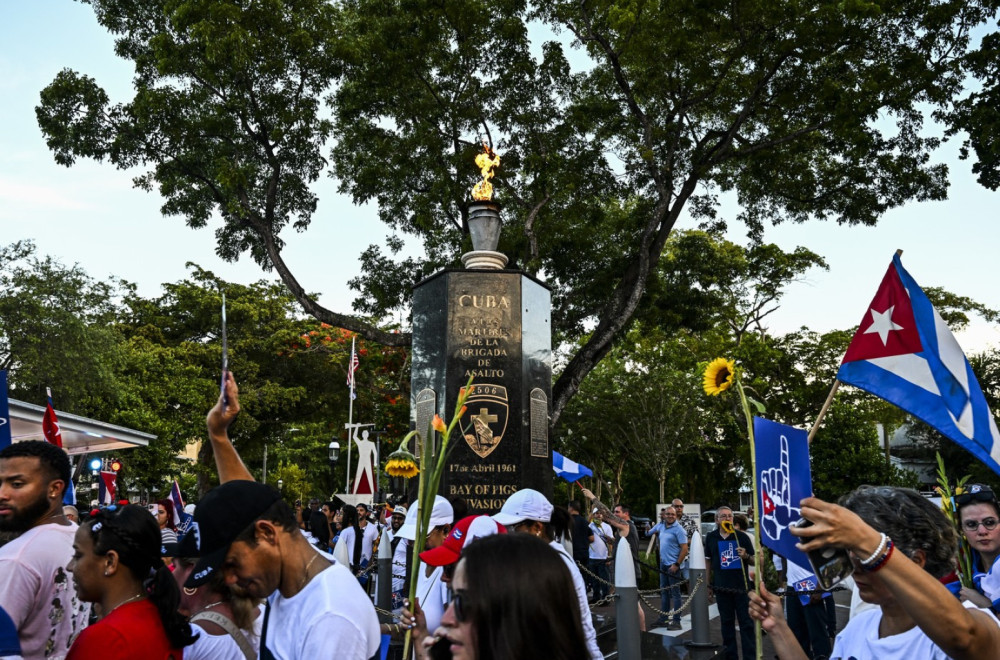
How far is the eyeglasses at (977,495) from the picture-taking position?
14.0 ft

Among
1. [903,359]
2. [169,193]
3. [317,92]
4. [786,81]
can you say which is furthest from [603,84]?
[903,359]

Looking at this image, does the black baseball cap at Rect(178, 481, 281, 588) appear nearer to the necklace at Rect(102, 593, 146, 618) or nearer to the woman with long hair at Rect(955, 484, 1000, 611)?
the necklace at Rect(102, 593, 146, 618)

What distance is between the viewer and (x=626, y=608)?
7.66m

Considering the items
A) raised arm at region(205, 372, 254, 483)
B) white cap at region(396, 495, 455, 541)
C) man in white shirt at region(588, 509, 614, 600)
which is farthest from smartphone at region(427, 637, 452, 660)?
man in white shirt at region(588, 509, 614, 600)

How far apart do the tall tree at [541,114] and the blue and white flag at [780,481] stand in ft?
39.1

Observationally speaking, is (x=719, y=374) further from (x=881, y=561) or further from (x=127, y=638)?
(x=127, y=638)

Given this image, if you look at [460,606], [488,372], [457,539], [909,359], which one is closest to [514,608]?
[460,606]

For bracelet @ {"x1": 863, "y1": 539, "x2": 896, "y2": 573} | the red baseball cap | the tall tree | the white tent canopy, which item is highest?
the tall tree

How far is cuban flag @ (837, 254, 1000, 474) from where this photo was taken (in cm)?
388

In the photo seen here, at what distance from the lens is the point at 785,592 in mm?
8219

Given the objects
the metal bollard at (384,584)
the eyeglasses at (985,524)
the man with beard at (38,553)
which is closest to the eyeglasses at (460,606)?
the man with beard at (38,553)

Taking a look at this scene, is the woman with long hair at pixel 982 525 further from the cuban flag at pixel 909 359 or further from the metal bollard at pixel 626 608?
the metal bollard at pixel 626 608

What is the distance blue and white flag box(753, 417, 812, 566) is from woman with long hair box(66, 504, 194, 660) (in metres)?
2.08

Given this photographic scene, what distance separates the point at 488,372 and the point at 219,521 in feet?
25.2
